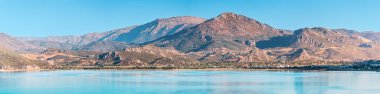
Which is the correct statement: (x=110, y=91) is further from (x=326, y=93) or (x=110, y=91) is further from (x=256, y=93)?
(x=326, y=93)

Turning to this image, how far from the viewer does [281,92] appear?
95.4 meters

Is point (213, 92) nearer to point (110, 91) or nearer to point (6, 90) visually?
point (110, 91)

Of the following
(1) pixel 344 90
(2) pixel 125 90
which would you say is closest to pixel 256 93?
(1) pixel 344 90

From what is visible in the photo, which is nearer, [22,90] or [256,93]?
[256,93]

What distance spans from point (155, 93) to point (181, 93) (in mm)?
4305

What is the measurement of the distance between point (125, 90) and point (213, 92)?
57.8ft

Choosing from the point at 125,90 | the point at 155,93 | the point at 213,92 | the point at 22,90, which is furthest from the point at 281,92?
the point at 22,90

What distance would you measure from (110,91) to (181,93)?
15356 millimetres

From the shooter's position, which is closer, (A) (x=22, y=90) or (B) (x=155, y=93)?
(B) (x=155, y=93)

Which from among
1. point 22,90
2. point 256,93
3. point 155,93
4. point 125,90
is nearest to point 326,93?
point 256,93

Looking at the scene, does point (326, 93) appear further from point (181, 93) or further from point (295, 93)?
point (181, 93)

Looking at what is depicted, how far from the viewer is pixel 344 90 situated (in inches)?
3922

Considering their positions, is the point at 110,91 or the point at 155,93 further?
the point at 110,91

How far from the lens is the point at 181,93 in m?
93.6
